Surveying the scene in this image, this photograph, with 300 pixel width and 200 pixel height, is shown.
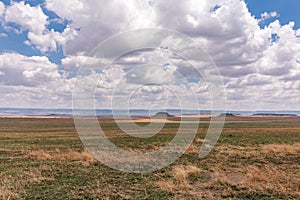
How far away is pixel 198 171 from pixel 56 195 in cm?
858

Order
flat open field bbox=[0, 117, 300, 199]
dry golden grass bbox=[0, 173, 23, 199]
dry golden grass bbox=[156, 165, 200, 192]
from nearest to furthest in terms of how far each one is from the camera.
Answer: dry golden grass bbox=[0, 173, 23, 199]
flat open field bbox=[0, 117, 300, 199]
dry golden grass bbox=[156, 165, 200, 192]

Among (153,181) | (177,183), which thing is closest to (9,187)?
(153,181)

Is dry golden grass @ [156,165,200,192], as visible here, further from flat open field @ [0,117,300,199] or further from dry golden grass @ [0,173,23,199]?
dry golden grass @ [0,173,23,199]

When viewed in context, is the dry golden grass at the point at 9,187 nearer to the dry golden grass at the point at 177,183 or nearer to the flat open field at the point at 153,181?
the flat open field at the point at 153,181

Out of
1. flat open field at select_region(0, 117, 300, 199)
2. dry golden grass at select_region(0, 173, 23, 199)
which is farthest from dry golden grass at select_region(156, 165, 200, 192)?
dry golden grass at select_region(0, 173, 23, 199)

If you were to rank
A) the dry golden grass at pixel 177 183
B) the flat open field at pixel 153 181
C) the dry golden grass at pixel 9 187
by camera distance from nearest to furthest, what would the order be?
the dry golden grass at pixel 9 187 < the flat open field at pixel 153 181 < the dry golden grass at pixel 177 183

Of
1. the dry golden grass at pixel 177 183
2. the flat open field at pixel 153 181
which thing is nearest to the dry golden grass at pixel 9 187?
the flat open field at pixel 153 181

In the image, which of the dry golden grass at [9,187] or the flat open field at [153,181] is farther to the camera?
the flat open field at [153,181]

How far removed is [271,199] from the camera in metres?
11.9

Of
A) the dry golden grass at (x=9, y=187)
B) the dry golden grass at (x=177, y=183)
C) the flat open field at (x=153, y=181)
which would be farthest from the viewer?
the dry golden grass at (x=177, y=183)

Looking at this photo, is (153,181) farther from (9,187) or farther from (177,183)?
(9,187)

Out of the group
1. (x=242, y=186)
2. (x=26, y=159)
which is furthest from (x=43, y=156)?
(x=242, y=186)

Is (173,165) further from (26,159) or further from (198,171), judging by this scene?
(26,159)

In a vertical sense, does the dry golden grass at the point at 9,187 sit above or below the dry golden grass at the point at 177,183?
below
